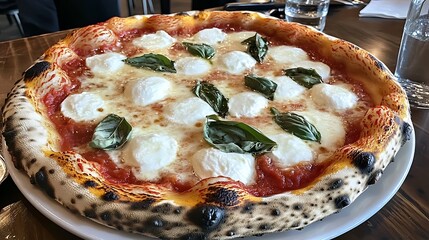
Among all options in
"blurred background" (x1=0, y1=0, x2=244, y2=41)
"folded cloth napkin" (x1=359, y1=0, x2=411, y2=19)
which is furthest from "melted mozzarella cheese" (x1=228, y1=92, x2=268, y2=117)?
"blurred background" (x1=0, y1=0, x2=244, y2=41)

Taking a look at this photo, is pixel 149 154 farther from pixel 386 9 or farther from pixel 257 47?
pixel 386 9

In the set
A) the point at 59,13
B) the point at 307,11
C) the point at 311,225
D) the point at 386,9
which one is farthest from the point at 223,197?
the point at 59,13

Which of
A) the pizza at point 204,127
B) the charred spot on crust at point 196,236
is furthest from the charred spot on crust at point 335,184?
the charred spot on crust at point 196,236

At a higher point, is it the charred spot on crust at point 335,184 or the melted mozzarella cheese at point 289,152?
the charred spot on crust at point 335,184

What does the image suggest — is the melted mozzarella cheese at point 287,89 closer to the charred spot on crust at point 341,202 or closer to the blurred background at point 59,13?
the charred spot on crust at point 341,202

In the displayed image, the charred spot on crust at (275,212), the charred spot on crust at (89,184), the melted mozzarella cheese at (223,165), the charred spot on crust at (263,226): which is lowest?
the melted mozzarella cheese at (223,165)

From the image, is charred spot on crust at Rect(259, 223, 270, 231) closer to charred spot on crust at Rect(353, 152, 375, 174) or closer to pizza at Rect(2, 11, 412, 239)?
pizza at Rect(2, 11, 412, 239)
